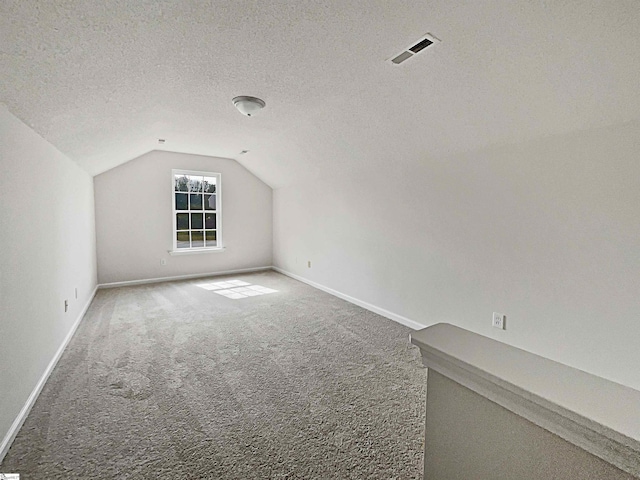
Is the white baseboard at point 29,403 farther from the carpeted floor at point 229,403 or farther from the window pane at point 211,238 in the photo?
the window pane at point 211,238

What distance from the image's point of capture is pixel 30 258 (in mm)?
2133

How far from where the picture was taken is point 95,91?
2.06 meters

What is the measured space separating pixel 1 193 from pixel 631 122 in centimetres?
369

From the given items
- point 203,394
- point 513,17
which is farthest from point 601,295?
point 203,394

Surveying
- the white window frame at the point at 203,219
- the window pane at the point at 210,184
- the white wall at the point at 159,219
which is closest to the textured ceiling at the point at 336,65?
the white wall at the point at 159,219

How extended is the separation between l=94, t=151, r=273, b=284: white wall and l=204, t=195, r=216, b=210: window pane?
0.19m

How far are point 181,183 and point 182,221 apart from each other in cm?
70

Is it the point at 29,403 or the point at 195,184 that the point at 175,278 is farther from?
the point at 29,403

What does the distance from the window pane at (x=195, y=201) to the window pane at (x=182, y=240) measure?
1.71 ft

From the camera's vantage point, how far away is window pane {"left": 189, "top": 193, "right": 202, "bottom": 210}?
5.93 m

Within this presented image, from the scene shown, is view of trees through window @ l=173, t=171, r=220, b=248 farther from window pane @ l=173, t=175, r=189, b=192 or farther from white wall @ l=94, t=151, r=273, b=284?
white wall @ l=94, t=151, r=273, b=284

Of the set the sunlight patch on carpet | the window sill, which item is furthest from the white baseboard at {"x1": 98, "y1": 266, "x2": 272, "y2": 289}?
the sunlight patch on carpet

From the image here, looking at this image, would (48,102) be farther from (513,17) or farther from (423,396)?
(423,396)

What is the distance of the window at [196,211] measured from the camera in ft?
19.0
